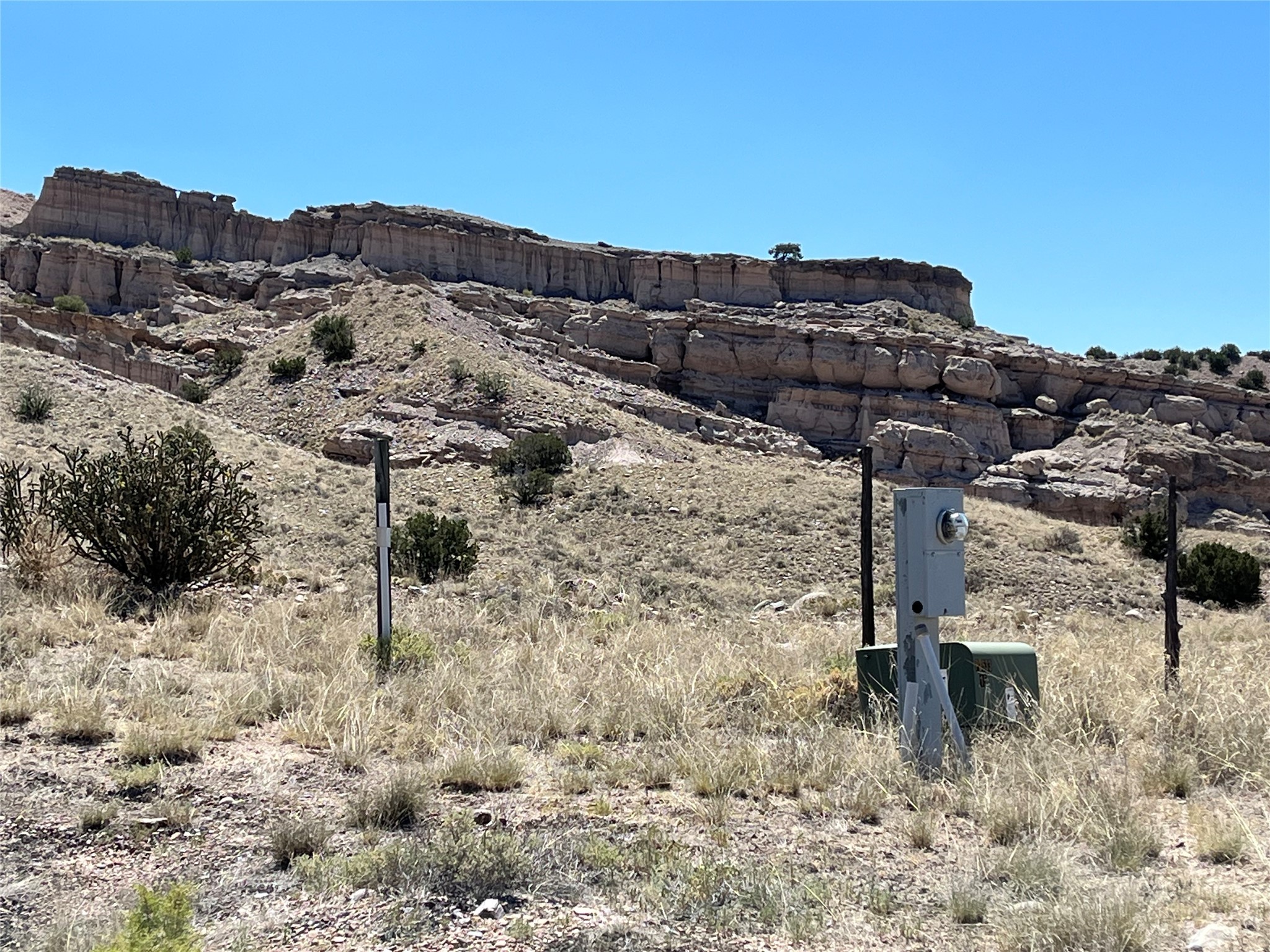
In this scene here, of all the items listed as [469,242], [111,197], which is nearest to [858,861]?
[469,242]

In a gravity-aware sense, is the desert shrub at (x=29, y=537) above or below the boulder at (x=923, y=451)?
below

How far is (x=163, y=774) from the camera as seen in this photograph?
538 centimetres

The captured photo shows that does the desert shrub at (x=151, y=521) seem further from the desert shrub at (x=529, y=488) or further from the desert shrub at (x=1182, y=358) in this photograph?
the desert shrub at (x=1182, y=358)

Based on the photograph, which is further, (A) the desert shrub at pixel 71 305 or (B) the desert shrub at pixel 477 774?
(A) the desert shrub at pixel 71 305

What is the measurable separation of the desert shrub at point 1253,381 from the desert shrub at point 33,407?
57989mm

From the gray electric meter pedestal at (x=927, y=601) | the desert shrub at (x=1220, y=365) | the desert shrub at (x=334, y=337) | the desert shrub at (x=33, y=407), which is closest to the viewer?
the gray electric meter pedestal at (x=927, y=601)

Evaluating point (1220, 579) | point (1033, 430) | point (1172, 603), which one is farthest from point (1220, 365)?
point (1172, 603)

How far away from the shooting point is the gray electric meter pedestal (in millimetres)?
5730

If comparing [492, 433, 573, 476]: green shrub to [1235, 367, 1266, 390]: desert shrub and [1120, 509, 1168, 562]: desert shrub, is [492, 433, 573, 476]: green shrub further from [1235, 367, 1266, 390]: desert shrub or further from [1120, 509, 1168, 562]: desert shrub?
[1235, 367, 1266, 390]: desert shrub

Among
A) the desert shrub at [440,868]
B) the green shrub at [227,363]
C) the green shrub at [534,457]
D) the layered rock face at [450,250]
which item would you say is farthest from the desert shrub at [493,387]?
the layered rock face at [450,250]

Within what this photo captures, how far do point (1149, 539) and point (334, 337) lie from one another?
2924 centimetres

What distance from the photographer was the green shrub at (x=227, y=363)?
39.8m

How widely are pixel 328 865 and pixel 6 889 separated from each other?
4.22ft

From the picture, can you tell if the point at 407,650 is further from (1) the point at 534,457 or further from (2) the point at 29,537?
(1) the point at 534,457
